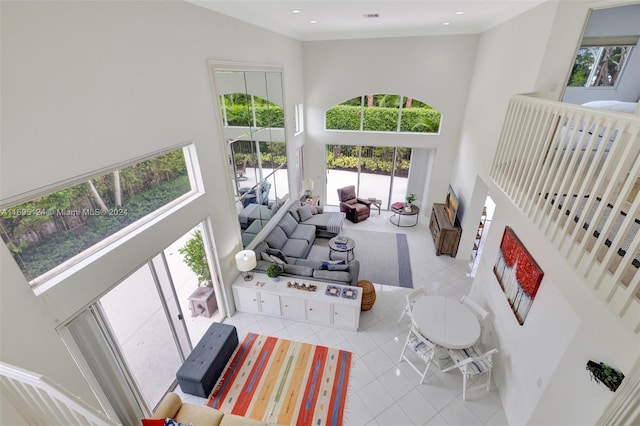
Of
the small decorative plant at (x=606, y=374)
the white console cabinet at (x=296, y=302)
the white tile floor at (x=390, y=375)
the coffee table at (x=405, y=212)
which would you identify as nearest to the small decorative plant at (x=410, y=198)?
the coffee table at (x=405, y=212)

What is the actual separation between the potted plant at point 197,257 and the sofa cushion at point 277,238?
172cm

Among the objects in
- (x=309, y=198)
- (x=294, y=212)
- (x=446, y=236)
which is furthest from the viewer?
(x=309, y=198)

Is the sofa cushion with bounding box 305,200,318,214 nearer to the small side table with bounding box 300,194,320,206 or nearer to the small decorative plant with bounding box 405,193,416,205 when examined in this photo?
the small side table with bounding box 300,194,320,206

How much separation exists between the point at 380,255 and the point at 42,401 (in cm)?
663

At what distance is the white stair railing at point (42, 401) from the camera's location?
1.36 meters

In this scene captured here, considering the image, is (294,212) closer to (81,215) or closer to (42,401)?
(81,215)

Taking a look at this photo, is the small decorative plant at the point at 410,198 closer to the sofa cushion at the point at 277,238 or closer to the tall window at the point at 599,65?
the sofa cushion at the point at 277,238

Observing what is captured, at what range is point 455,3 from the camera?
4.73 meters

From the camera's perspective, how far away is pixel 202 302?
516cm

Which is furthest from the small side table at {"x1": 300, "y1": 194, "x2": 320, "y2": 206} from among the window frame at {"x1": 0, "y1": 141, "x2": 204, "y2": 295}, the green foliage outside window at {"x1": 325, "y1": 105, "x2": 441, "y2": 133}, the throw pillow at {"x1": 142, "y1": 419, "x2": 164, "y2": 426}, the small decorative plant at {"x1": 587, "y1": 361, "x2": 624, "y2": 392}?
the small decorative plant at {"x1": 587, "y1": 361, "x2": 624, "y2": 392}

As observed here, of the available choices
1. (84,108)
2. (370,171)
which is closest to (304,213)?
(370,171)

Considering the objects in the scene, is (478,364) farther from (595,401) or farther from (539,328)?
(595,401)

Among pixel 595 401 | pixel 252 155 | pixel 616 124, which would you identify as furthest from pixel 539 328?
pixel 252 155

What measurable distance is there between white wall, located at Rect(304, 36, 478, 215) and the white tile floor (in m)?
3.85
